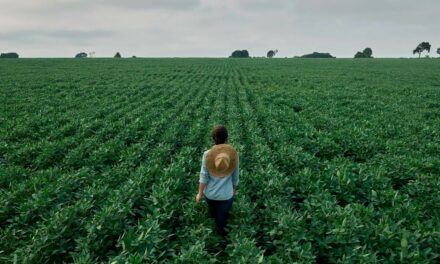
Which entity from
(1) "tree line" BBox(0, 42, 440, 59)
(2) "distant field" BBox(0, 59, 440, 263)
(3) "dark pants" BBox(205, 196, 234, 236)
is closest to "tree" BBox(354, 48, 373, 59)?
(1) "tree line" BBox(0, 42, 440, 59)

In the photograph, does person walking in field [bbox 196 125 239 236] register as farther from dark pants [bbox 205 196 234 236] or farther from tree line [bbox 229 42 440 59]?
tree line [bbox 229 42 440 59]

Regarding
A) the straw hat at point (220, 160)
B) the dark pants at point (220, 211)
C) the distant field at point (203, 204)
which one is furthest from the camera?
the dark pants at point (220, 211)

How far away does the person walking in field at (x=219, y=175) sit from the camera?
17.2 feet

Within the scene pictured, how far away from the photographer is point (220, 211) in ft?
18.8

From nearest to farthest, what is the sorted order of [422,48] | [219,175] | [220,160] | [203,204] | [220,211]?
[220,160] < [219,175] < [220,211] < [203,204] < [422,48]

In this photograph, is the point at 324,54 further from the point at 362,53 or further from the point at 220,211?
the point at 220,211

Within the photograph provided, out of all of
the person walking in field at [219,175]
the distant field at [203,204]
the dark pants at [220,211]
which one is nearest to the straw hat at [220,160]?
the person walking in field at [219,175]

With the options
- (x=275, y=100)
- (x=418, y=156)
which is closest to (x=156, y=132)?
(x=418, y=156)

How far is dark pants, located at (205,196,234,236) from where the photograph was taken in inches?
223

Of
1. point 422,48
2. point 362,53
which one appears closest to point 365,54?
point 362,53

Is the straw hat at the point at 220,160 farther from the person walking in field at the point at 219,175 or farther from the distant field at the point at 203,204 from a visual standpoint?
the distant field at the point at 203,204

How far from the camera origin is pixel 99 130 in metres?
13.4

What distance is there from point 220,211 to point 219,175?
75 cm

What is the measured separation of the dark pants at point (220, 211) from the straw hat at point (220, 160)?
0.58 meters
